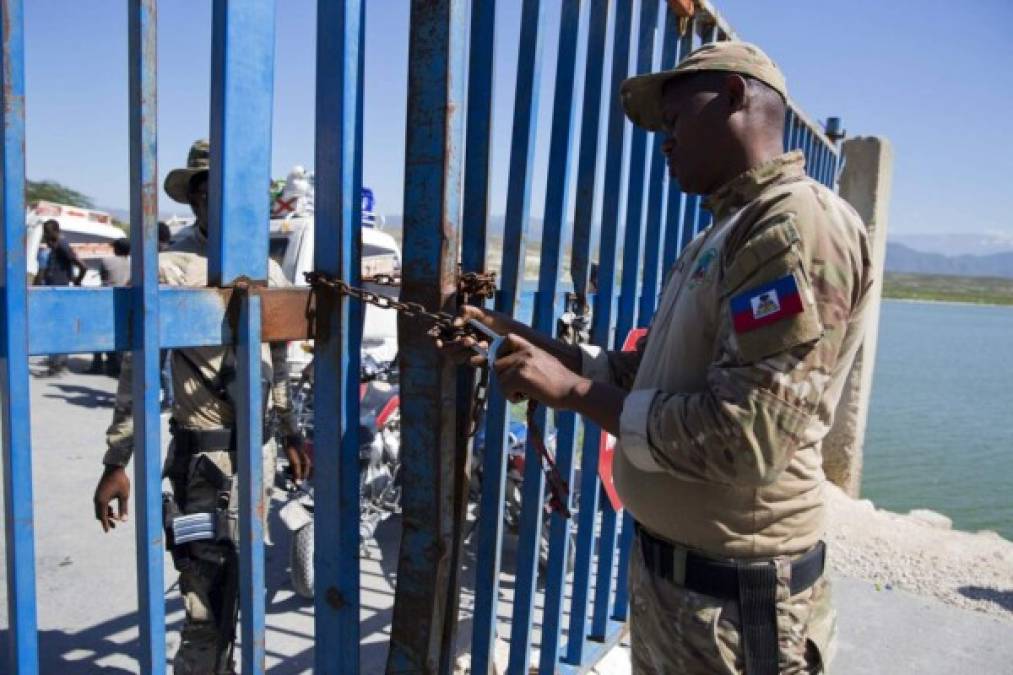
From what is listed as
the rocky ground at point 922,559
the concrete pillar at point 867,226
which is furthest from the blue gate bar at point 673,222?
the concrete pillar at point 867,226

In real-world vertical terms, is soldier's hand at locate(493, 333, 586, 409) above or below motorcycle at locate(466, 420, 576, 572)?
above

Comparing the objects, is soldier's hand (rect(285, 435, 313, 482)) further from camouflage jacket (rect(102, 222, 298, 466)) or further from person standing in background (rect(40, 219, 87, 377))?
person standing in background (rect(40, 219, 87, 377))

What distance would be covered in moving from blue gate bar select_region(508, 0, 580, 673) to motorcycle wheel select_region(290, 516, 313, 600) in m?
1.71

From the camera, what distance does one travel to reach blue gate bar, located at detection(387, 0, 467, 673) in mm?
1664

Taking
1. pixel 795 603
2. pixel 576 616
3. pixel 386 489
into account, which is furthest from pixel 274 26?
pixel 386 489

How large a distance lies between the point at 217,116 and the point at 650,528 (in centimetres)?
130

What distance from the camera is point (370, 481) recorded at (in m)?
4.52

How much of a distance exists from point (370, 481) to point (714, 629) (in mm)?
3195

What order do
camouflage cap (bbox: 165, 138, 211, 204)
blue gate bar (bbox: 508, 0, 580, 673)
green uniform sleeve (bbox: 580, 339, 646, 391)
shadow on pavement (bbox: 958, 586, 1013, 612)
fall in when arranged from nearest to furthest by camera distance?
green uniform sleeve (bbox: 580, 339, 646, 391), blue gate bar (bbox: 508, 0, 580, 673), camouflage cap (bbox: 165, 138, 211, 204), shadow on pavement (bbox: 958, 586, 1013, 612)

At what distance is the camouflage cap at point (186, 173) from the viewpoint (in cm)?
295

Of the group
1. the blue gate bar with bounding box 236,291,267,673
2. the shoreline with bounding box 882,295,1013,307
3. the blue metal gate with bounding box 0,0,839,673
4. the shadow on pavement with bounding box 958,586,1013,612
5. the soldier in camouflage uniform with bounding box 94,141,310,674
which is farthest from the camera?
the shoreline with bounding box 882,295,1013,307

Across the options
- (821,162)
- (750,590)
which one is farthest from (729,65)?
(821,162)

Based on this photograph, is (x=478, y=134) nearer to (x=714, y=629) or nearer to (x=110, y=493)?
(x=714, y=629)

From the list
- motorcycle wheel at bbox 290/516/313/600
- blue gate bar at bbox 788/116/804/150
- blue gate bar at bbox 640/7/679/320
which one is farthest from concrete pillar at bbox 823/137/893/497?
motorcycle wheel at bbox 290/516/313/600
